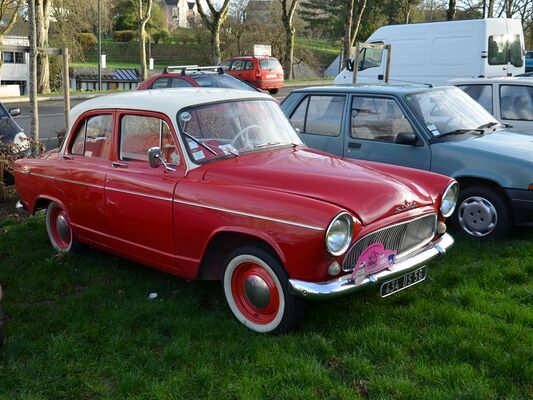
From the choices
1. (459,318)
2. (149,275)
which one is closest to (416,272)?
(459,318)

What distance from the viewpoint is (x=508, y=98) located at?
27.5 feet

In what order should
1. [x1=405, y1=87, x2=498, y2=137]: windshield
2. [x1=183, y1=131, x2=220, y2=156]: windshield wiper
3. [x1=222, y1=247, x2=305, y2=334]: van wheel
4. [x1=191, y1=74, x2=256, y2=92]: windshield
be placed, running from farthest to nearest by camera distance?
1. [x1=191, y1=74, x2=256, y2=92]: windshield
2. [x1=405, y1=87, x2=498, y2=137]: windshield
3. [x1=183, y1=131, x2=220, y2=156]: windshield wiper
4. [x1=222, y1=247, x2=305, y2=334]: van wheel

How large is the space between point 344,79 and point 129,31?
59.1m

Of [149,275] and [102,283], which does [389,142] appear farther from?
[102,283]

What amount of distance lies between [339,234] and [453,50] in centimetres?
1354

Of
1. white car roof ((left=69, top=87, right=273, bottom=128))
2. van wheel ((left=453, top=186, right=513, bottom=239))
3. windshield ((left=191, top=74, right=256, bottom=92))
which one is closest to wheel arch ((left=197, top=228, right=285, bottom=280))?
white car roof ((left=69, top=87, right=273, bottom=128))

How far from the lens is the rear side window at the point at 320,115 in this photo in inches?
278

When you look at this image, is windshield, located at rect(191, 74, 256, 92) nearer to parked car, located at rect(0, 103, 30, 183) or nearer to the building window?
parked car, located at rect(0, 103, 30, 183)

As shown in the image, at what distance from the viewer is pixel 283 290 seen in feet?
12.8

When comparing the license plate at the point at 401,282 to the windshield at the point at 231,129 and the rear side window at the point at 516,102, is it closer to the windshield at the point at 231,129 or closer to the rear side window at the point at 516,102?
the windshield at the point at 231,129

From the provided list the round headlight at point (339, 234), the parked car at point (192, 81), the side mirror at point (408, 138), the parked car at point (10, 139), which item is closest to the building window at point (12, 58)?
the parked car at point (192, 81)

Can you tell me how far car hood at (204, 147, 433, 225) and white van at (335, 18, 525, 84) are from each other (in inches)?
478

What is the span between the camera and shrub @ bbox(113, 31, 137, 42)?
70.7m

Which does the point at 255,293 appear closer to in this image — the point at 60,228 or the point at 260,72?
the point at 60,228
